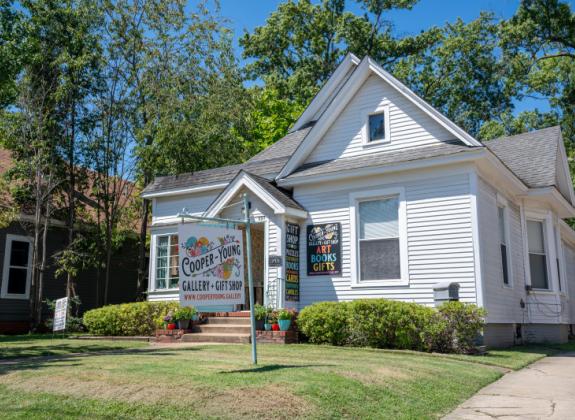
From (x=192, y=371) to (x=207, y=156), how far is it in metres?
18.1

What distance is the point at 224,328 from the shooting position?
13.2 metres

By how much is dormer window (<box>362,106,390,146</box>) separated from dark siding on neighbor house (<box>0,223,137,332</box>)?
12.7 meters

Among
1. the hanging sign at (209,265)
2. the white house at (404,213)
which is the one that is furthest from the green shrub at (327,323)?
the hanging sign at (209,265)

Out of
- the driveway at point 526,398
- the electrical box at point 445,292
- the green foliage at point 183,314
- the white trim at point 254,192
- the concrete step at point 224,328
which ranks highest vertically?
the white trim at point 254,192

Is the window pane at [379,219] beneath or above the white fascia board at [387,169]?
beneath

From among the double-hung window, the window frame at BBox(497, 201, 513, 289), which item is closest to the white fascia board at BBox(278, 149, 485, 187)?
the double-hung window

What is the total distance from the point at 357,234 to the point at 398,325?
11.0 feet

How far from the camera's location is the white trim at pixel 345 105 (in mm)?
13742

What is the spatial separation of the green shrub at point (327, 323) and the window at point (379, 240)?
1.93 meters

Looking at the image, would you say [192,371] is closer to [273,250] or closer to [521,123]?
[273,250]

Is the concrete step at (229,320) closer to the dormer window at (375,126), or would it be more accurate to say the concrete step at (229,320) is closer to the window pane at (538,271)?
the dormer window at (375,126)

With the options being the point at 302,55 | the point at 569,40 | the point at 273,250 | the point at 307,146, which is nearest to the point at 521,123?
the point at 569,40

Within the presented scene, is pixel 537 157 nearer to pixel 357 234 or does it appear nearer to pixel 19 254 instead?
pixel 357 234

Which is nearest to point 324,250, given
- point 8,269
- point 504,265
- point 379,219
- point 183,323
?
point 379,219
